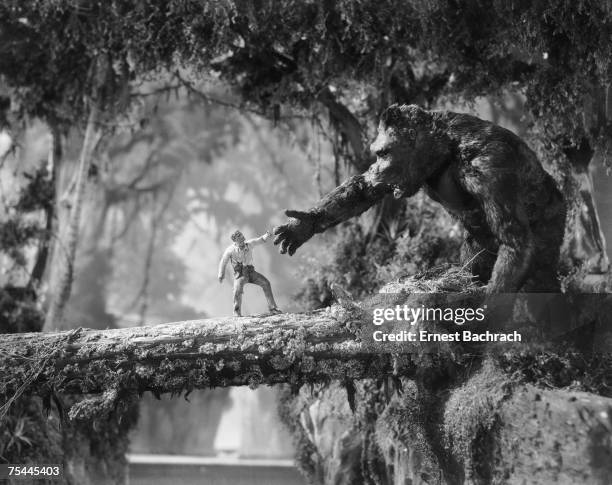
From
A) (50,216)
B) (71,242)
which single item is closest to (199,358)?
(71,242)

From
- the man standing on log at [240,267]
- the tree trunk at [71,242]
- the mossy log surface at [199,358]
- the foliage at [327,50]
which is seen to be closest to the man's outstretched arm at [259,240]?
the man standing on log at [240,267]

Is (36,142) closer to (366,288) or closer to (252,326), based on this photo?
(366,288)

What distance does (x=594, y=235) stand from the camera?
8555 millimetres

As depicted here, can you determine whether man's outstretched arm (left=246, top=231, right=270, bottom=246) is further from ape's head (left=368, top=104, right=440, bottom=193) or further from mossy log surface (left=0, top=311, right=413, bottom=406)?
ape's head (left=368, top=104, right=440, bottom=193)

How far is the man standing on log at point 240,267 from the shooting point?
5793 millimetres

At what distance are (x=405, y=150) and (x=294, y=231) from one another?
1147 millimetres

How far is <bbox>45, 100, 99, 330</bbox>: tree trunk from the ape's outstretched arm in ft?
20.4

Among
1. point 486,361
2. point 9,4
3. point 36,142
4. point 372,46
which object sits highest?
point 36,142

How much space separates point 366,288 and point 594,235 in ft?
9.60

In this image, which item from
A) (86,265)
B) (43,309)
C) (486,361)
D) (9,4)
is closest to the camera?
(486,361)

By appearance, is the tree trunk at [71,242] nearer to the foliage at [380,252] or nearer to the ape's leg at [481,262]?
the foliage at [380,252]

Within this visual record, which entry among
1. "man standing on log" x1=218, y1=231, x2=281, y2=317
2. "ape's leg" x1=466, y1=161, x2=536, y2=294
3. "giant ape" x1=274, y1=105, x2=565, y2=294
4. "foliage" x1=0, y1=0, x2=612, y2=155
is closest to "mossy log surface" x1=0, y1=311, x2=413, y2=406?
"man standing on log" x1=218, y1=231, x2=281, y2=317

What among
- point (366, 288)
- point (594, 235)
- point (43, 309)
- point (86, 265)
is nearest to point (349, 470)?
point (366, 288)

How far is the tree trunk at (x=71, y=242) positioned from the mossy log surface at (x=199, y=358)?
4.70 m
